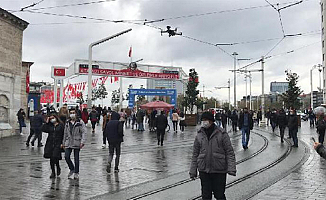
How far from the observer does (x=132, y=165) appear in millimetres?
11531

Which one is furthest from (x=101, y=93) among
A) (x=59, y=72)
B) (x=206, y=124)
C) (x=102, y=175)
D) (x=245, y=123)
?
(x=206, y=124)

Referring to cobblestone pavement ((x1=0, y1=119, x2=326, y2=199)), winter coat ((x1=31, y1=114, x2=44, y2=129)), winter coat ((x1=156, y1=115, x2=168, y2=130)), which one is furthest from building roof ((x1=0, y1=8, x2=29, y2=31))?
winter coat ((x1=156, y1=115, x2=168, y2=130))

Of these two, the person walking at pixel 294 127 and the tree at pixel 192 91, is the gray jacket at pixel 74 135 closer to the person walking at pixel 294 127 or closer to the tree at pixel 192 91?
the person walking at pixel 294 127

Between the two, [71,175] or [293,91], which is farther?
[293,91]

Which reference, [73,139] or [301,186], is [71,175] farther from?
[301,186]

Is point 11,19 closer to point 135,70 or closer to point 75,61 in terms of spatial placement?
point 75,61

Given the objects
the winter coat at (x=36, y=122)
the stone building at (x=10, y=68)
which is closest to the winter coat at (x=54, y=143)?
the winter coat at (x=36, y=122)

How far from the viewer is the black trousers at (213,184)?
5.38m

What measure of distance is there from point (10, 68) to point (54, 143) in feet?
49.7

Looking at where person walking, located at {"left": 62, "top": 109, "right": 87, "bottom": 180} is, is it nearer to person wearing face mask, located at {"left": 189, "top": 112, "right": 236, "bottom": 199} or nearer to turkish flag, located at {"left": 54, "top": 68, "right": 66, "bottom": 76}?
person wearing face mask, located at {"left": 189, "top": 112, "right": 236, "bottom": 199}

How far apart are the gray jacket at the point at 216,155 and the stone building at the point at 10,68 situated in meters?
18.8

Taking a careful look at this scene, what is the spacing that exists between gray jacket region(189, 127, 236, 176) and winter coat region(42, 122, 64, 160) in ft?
15.9

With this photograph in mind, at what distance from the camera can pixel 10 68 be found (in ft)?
73.7

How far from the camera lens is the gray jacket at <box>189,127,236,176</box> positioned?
17.6 ft
